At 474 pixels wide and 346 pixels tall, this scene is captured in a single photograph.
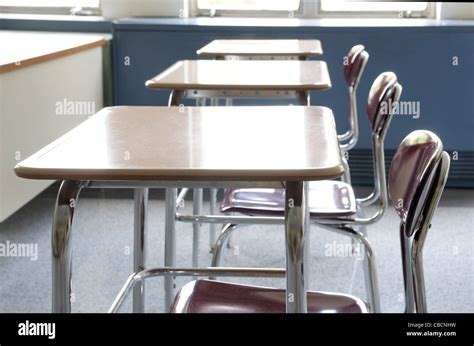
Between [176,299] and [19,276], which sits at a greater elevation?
[176,299]

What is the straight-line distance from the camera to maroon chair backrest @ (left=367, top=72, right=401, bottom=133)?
1.83 meters

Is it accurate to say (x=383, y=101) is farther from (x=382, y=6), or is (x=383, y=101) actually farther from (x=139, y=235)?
(x=382, y=6)

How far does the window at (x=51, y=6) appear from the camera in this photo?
418 cm

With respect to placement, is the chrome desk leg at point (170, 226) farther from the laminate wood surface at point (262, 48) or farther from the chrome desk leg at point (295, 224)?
the laminate wood surface at point (262, 48)

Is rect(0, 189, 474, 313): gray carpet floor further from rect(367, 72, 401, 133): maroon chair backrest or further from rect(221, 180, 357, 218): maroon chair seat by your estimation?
rect(367, 72, 401, 133): maroon chair backrest

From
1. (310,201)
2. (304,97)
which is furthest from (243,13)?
(310,201)

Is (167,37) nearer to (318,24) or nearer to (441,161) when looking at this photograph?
(318,24)

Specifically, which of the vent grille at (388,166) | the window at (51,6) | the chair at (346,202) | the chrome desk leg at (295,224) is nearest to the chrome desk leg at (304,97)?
the chair at (346,202)

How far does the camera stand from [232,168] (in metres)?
1.01

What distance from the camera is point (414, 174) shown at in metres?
1.15

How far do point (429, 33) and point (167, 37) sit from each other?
1296 millimetres

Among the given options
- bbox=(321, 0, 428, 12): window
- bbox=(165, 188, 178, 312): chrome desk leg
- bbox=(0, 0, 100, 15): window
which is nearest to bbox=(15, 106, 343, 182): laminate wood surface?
bbox=(165, 188, 178, 312): chrome desk leg
